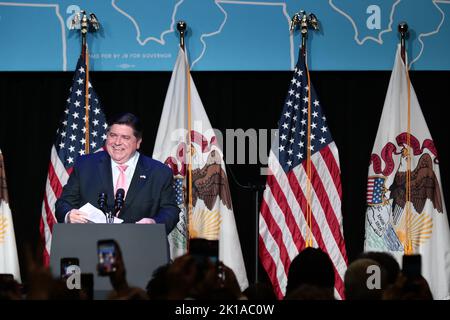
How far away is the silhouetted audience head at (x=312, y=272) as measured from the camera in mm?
3121

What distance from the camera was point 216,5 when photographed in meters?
7.11

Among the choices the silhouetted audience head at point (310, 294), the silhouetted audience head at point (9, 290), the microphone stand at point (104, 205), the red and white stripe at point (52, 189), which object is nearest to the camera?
the silhouetted audience head at point (9, 290)

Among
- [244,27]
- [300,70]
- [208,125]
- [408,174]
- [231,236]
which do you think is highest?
[244,27]

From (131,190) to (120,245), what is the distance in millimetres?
1073

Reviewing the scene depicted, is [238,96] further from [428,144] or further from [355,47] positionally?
[428,144]

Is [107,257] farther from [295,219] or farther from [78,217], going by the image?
[295,219]

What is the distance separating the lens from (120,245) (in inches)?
159

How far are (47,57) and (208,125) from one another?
1.58 meters

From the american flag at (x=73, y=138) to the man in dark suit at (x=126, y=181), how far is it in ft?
4.71

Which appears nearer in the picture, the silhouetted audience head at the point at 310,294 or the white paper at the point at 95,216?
the silhouetted audience head at the point at 310,294

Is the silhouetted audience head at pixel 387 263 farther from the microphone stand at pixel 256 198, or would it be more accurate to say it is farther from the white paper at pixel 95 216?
the microphone stand at pixel 256 198

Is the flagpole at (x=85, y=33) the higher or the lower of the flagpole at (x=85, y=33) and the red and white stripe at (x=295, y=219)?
the higher

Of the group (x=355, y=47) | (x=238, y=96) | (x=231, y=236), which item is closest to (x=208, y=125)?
(x=238, y=96)

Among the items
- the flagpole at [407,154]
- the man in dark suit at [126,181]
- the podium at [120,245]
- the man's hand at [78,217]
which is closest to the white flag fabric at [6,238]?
the man in dark suit at [126,181]
